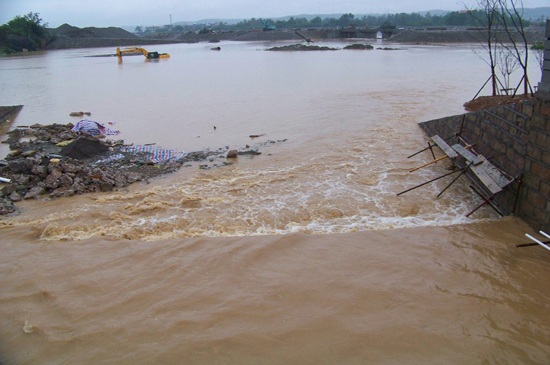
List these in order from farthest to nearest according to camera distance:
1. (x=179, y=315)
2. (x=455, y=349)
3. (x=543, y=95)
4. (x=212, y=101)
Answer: (x=212, y=101) → (x=543, y=95) → (x=179, y=315) → (x=455, y=349)

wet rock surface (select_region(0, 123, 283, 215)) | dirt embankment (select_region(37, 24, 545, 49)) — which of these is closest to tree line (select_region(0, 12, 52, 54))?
dirt embankment (select_region(37, 24, 545, 49))

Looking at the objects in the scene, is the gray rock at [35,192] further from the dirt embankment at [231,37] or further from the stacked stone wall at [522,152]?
the dirt embankment at [231,37]

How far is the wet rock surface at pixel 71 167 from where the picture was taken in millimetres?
8086

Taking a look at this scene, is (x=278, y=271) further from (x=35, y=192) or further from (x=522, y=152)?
(x=35, y=192)

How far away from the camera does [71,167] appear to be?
8.53 m

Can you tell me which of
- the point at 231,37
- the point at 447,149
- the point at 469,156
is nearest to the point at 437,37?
the point at 231,37

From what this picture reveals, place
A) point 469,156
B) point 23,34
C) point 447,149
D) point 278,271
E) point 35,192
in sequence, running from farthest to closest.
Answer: point 23,34 < point 447,149 < point 35,192 < point 469,156 < point 278,271

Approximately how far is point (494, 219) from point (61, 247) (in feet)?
25.1

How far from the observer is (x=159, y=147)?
11422mm

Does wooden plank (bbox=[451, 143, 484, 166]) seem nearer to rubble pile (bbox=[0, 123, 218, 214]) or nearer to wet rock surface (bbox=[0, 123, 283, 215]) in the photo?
wet rock surface (bbox=[0, 123, 283, 215])

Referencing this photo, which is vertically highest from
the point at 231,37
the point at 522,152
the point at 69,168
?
the point at 231,37

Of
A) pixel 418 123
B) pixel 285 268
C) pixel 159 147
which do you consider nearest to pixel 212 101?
pixel 159 147

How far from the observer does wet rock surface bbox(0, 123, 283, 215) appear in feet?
26.5

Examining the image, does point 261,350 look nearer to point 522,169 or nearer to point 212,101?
point 522,169
